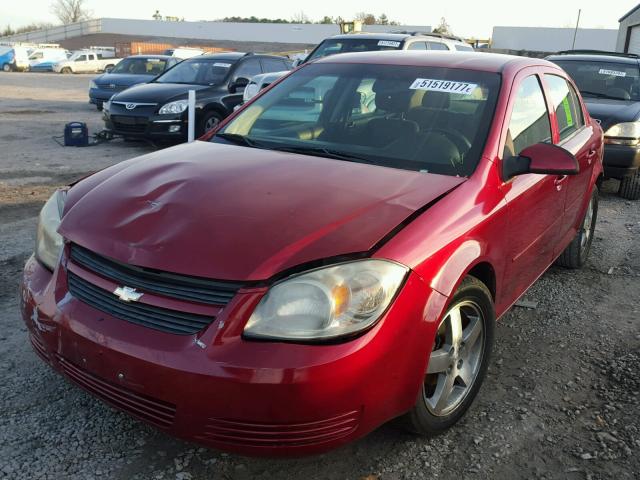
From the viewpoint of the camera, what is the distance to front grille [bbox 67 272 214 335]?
2.03 m

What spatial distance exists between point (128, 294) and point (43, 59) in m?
44.1

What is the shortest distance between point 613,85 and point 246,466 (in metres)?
7.84

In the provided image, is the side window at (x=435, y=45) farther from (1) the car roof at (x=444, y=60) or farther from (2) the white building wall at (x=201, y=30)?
(2) the white building wall at (x=201, y=30)

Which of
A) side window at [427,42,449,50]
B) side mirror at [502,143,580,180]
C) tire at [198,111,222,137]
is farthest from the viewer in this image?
side window at [427,42,449,50]

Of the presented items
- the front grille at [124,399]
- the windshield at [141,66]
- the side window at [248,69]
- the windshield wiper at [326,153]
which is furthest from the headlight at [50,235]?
the windshield at [141,66]

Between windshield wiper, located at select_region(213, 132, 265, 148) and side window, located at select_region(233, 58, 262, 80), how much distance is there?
786cm

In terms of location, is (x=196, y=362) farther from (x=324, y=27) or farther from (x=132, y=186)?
(x=324, y=27)

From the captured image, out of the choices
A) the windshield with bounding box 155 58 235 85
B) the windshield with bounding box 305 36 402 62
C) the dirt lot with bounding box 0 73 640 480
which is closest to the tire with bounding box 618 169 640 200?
the dirt lot with bounding box 0 73 640 480

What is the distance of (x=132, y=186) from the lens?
266 centimetres

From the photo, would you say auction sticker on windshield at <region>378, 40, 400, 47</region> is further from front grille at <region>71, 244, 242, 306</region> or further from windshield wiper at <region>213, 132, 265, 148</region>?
front grille at <region>71, 244, 242, 306</region>

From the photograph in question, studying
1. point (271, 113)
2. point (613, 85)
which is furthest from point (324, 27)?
point (271, 113)

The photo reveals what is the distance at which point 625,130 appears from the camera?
708 centimetres

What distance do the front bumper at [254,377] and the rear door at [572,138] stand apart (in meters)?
2.17

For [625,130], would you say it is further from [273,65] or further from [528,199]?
[273,65]
